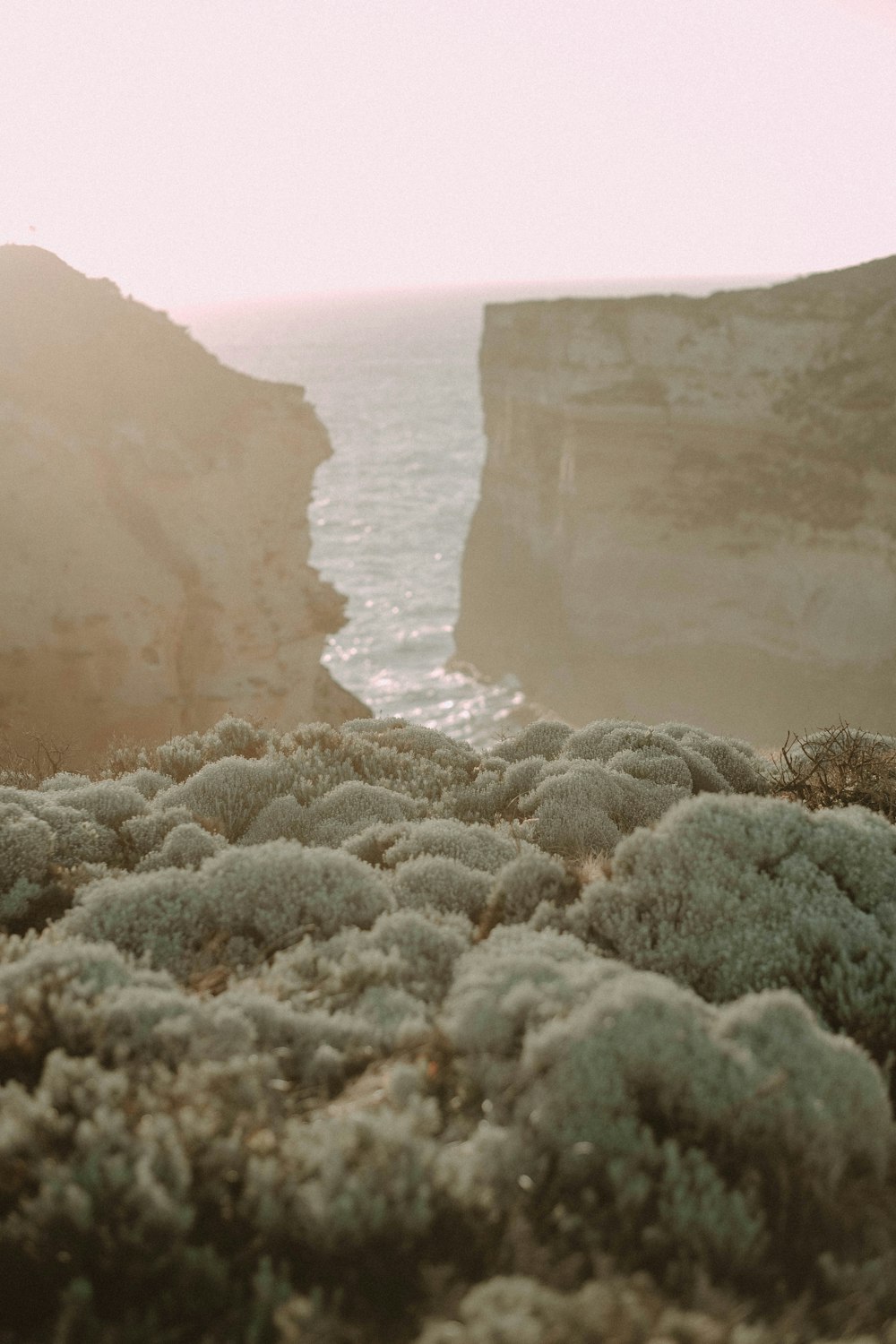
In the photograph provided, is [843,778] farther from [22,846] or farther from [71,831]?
[22,846]

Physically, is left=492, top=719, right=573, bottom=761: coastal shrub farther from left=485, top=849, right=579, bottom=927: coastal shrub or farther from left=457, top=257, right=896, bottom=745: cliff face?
left=457, top=257, right=896, bottom=745: cliff face

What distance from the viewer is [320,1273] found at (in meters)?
3.11

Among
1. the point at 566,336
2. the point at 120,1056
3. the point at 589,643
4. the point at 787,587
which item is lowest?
the point at 589,643

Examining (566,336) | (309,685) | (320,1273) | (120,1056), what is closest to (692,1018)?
(320,1273)

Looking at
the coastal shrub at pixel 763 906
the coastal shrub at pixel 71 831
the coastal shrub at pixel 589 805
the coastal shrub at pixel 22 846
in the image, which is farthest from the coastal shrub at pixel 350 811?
the coastal shrub at pixel 763 906

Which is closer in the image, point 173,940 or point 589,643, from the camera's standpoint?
point 173,940

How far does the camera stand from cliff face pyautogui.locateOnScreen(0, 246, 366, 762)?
1608 cm

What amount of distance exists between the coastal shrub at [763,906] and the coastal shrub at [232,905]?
1543 mm

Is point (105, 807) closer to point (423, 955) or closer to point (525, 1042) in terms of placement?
point (423, 955)

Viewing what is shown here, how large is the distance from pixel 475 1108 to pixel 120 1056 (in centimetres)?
154

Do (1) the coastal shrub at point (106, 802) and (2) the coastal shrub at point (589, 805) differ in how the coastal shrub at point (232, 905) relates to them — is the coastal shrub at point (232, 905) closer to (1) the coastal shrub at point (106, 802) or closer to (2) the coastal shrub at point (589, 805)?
(1) the coastal shrub at point (106, 802)

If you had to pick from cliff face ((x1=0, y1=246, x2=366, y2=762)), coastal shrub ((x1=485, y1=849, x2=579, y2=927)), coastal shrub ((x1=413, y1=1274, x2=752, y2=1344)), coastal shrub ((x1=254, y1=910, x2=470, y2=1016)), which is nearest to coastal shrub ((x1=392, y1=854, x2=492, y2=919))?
coastal shrub ((x1=485, y1=849, x2=579, y2=927))

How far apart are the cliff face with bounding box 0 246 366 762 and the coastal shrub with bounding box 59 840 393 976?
9.93m

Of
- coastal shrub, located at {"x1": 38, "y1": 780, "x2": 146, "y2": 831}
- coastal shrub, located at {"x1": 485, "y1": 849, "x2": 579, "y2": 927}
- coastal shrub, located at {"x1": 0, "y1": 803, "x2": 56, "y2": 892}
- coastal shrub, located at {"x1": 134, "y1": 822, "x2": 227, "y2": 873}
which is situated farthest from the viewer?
coastal shrub, located at {"x1": 38, "y1": 780, "x2": 146, "y2": 831}
